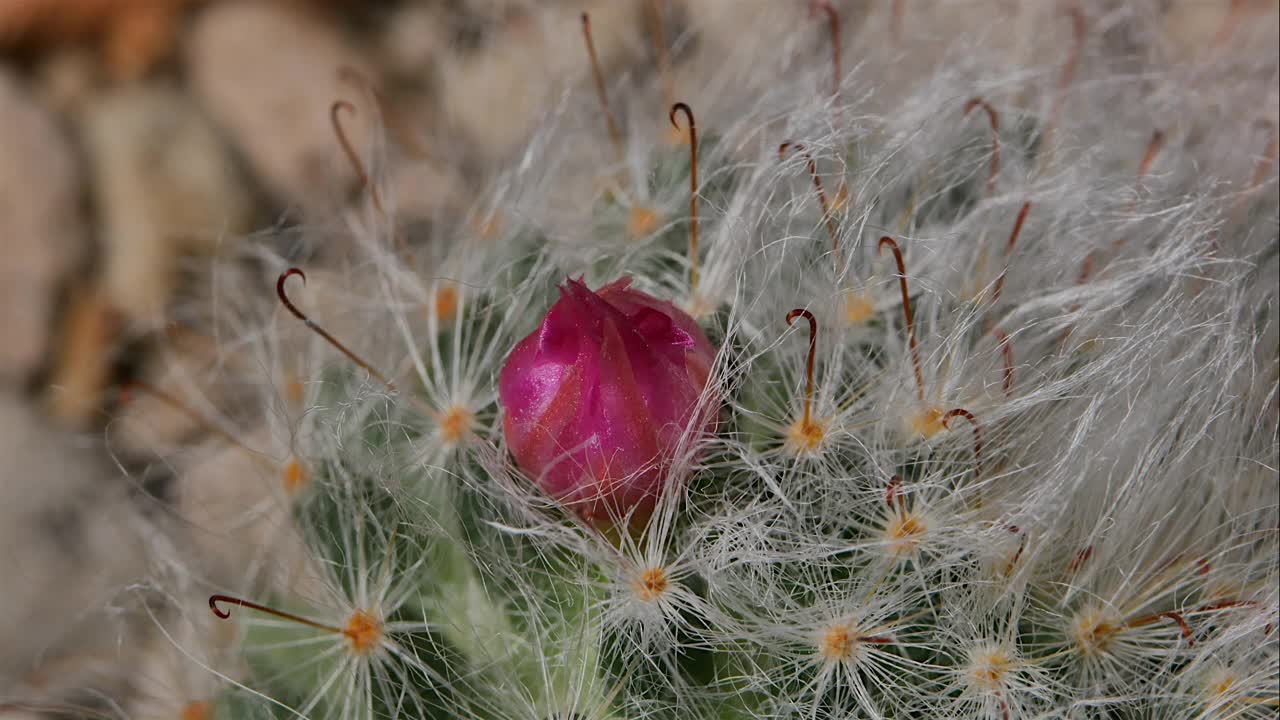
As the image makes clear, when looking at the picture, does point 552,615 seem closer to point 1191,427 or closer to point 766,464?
point 766,464

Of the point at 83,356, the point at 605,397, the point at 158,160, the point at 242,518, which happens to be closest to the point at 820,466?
the point at 605,397

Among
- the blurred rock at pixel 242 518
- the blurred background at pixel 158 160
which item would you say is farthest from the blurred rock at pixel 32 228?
the blurred rock at pixel 242 518

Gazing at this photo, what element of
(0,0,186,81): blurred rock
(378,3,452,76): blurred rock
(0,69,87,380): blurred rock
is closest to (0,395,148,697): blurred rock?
(0,69,87,380): blurred rock

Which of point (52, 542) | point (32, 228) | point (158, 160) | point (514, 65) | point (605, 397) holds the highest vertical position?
point (514, 65)

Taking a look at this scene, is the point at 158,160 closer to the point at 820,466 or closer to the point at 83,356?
the point at 83,356

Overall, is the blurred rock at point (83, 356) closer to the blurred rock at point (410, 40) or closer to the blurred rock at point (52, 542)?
the blurred rock at point (52, 542)
